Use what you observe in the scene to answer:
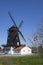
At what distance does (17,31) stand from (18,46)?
7.73 meters

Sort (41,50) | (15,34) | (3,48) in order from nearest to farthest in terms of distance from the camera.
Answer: (41,50) → (15,34) → (3,48)

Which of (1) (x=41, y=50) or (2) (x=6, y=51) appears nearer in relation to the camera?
(1) (x=41, y=50)

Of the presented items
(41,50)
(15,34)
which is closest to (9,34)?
(15,34)

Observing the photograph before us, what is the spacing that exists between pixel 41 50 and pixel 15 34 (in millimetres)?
47850

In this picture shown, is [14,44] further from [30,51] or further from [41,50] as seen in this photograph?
[41,50]

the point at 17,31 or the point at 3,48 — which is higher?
the point at 17,31

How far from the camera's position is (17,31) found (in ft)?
320

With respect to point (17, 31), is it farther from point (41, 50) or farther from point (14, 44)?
point (41, 50)

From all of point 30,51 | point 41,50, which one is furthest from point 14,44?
point 41,50

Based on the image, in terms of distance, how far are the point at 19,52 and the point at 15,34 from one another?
338 inches

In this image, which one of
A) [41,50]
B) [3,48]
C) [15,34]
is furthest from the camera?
[3,48]

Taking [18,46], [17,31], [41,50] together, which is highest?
A: [17,31]

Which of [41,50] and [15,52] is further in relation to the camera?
[15,52]

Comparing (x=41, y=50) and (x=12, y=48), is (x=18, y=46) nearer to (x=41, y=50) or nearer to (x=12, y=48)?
(x=12, y=48)
